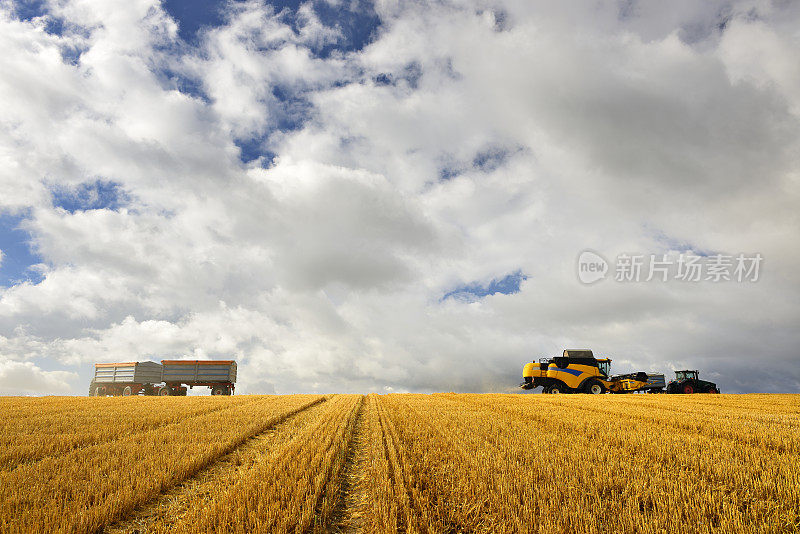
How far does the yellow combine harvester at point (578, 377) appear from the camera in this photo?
3553cm

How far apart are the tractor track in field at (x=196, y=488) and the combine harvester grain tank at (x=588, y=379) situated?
97.9ft

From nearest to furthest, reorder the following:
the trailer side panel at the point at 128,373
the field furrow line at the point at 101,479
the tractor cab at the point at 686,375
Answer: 1. the field furrow line at the point at 101,479
2. the tractor cab at the point at 686,375
3. the trailer side panel at the point at 128,373

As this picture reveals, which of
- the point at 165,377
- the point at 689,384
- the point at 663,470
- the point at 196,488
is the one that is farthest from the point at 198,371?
the point at 689,384

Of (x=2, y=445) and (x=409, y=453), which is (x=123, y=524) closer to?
(x=409, y=453)

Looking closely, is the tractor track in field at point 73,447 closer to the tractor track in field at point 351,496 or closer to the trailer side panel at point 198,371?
the tractor track in field at point 351,496

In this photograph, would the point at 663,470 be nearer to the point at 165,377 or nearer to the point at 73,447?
the point at 73,447

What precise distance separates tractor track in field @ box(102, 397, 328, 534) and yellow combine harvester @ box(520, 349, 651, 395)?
2981cm

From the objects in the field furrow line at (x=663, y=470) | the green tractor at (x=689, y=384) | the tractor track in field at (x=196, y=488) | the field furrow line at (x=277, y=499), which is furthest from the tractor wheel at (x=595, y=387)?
the field furrow line at (x=277, y=499)

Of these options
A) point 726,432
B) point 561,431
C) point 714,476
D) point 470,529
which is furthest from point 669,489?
point 726,432

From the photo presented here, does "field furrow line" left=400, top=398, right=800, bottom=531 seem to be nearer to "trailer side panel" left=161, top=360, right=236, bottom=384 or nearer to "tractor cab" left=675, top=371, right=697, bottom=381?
"tractor cab" left=675, top=371, right=697, bottom=381

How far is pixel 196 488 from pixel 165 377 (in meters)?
41.2

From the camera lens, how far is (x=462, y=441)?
9.16 m

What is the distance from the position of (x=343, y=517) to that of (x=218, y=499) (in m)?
Answer: 1.85

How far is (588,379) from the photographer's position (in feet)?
117
